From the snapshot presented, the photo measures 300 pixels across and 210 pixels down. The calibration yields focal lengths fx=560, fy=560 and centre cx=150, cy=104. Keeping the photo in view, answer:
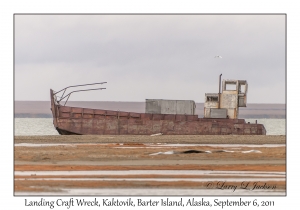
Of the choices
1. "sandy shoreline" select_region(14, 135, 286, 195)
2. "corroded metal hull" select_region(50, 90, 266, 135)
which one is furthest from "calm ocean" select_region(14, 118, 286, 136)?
"sandy shoreline" select_region(14, 135, 286, 195)

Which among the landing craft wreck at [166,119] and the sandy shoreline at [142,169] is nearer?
the sandy shoreline at [142,169]

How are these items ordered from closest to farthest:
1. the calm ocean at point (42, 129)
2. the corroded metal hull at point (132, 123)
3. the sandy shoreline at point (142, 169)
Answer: the sandy shoreline at point (142, 169), the corroded metal hull at point (132, 123), the calm ocean at point (42, 129)

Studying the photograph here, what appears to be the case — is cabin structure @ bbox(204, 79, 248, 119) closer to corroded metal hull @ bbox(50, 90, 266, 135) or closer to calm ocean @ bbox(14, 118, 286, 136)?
corroded metal hull @ bbox(50, 90, 266, 135)

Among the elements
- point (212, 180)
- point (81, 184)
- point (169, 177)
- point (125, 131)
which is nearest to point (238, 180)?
point (212, 180)

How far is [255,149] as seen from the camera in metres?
33.7

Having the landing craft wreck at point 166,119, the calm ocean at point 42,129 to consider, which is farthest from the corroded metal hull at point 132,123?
the calm ocean at point 42,129

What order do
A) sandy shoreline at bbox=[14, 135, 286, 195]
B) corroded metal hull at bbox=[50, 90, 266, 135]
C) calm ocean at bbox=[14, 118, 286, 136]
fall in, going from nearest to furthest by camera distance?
sandy shoreline at bbox=[14, 135, 286, 195] → corroded metal hull at bbox=[50, 90, 266, 135] → calm ocean at bbox=[14, 118, 286, 136]

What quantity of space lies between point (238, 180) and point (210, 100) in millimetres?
38384

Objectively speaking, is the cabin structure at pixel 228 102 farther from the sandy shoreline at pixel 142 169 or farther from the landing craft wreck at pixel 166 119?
the sandy shoreline at pixel 142 169

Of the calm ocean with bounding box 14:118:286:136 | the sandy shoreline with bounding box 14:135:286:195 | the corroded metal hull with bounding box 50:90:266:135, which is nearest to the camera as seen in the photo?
the sandy shoreline with bounding box 14:135:286:195

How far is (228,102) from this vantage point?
59.6 meters

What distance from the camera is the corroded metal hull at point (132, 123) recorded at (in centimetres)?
5603

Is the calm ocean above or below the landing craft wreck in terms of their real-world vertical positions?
below

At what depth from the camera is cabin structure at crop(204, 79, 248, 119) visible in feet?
194
